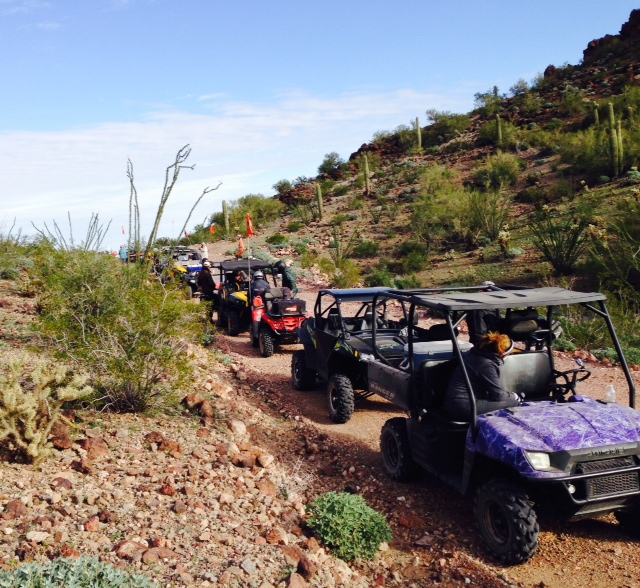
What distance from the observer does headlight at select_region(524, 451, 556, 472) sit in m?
4.46

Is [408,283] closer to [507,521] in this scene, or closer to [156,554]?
[507,521]

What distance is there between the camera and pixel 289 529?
5.21 meters

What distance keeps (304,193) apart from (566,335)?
37.7 m

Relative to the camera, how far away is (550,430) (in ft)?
15.4

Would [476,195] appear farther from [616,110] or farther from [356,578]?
[356,578]

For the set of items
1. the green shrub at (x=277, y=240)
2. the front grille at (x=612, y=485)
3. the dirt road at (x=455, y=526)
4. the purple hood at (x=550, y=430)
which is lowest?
the dirt road at (x=455, y=526)

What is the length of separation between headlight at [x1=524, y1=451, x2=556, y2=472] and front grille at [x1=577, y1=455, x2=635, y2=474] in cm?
24

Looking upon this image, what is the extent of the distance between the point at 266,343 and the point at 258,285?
1340 mm

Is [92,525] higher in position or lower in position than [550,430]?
lower

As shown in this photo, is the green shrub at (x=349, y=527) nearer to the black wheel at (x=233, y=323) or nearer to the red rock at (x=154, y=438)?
the red rock at (x=154, y=438)

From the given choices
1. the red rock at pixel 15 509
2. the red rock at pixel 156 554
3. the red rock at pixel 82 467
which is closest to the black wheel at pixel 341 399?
the red rock at pixel 82 467

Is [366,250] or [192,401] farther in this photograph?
[366,250]

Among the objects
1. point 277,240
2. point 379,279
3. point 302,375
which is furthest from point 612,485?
point 277,240

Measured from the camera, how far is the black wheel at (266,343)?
11750mm
